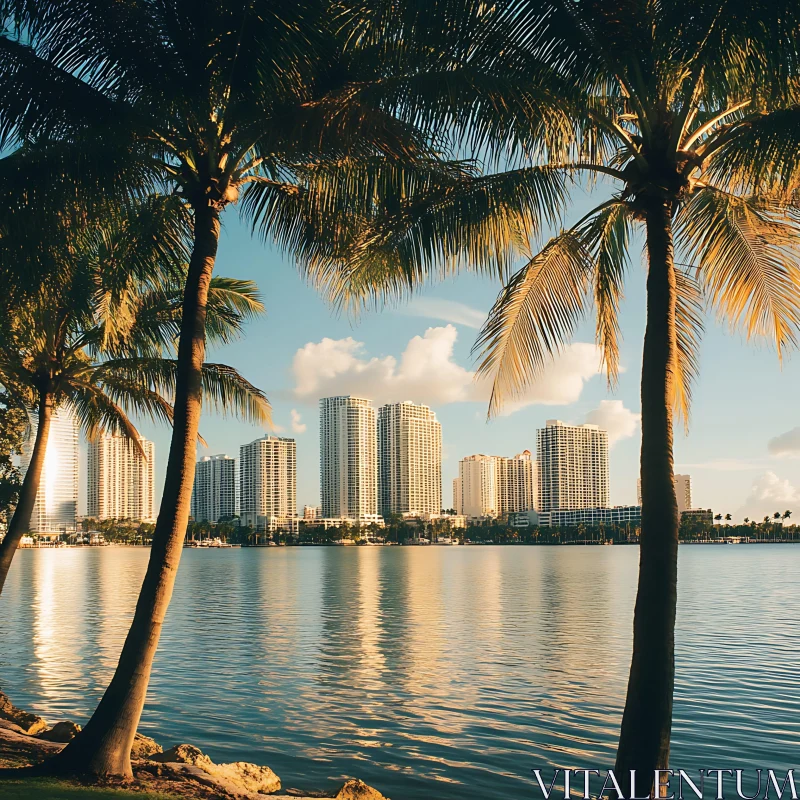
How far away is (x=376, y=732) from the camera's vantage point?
54.7ft

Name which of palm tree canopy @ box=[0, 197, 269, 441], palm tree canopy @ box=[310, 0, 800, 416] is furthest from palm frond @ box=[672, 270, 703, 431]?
palm tree canopy @ box=[0, 197, 269, 441]

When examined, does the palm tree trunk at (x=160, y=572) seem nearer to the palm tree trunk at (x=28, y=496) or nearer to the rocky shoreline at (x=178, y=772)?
the rocky shoreline at (x=178, y=772)

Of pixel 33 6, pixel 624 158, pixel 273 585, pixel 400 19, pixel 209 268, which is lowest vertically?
pixel 273 585

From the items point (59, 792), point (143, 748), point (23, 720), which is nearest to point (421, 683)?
point (23, 720)

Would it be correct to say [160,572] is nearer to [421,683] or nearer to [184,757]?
[184,757]

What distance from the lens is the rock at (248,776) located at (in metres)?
10.7

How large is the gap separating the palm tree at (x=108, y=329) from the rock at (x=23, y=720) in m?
2.50

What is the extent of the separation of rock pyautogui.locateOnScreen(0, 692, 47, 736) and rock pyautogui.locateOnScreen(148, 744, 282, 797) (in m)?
2.72

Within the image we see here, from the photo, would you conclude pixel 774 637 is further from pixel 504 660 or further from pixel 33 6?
pixel 33 6

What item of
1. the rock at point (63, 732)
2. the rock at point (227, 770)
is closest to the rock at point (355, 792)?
the rock at point (227, 770)

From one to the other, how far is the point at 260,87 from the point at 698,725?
46.9 ft

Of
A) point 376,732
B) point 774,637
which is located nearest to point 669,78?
point 376,732

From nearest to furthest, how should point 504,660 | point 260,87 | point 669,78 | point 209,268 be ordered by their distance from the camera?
point 669,78
point 260,87
point 209,268
point 504,660

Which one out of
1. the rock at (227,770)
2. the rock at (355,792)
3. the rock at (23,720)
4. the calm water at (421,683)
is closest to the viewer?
the rock at (355,792)
